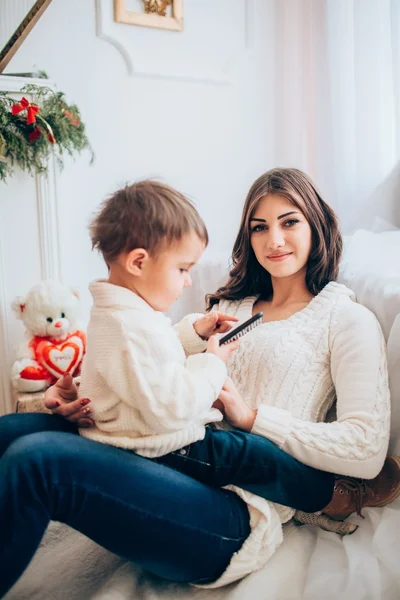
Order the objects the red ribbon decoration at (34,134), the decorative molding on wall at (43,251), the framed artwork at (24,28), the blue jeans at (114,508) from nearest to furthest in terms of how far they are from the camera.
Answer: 1. the blue jeans at (114,508)
2. the framed artwork at (24,28)
3. the red ribbon decoration at (34,134)
4. the decorative molding on wall at (43,251)

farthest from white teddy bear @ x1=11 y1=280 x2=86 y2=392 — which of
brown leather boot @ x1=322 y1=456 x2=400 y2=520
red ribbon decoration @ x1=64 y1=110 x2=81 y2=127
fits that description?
brown leather boot @ x1=322 y1=456 x2=400 y2=520

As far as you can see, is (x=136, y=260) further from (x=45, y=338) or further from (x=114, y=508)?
(x=45, y=338)

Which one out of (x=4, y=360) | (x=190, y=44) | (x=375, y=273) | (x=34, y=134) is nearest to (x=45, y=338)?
(x=4, y=360)

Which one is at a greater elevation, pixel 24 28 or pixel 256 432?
pixel 24 28

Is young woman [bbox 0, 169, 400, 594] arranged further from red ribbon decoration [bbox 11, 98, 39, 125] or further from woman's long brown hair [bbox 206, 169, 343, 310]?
red ribbon decoration [bbox 11, 98, 39, 125]

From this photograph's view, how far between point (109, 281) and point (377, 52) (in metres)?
1.24

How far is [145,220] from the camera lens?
0.96 m

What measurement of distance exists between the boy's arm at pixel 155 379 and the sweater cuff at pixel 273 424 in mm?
156

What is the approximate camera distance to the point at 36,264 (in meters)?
1.79

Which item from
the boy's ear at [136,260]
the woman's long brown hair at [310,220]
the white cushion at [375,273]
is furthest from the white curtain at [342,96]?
the boy's ear at [136,260]

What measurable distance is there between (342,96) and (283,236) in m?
0.87

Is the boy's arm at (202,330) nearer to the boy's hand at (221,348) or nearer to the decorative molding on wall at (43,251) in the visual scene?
the boy's hand at (221,348)

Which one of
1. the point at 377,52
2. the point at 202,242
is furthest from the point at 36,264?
the point at 377,52

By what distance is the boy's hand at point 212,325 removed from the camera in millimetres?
1240
